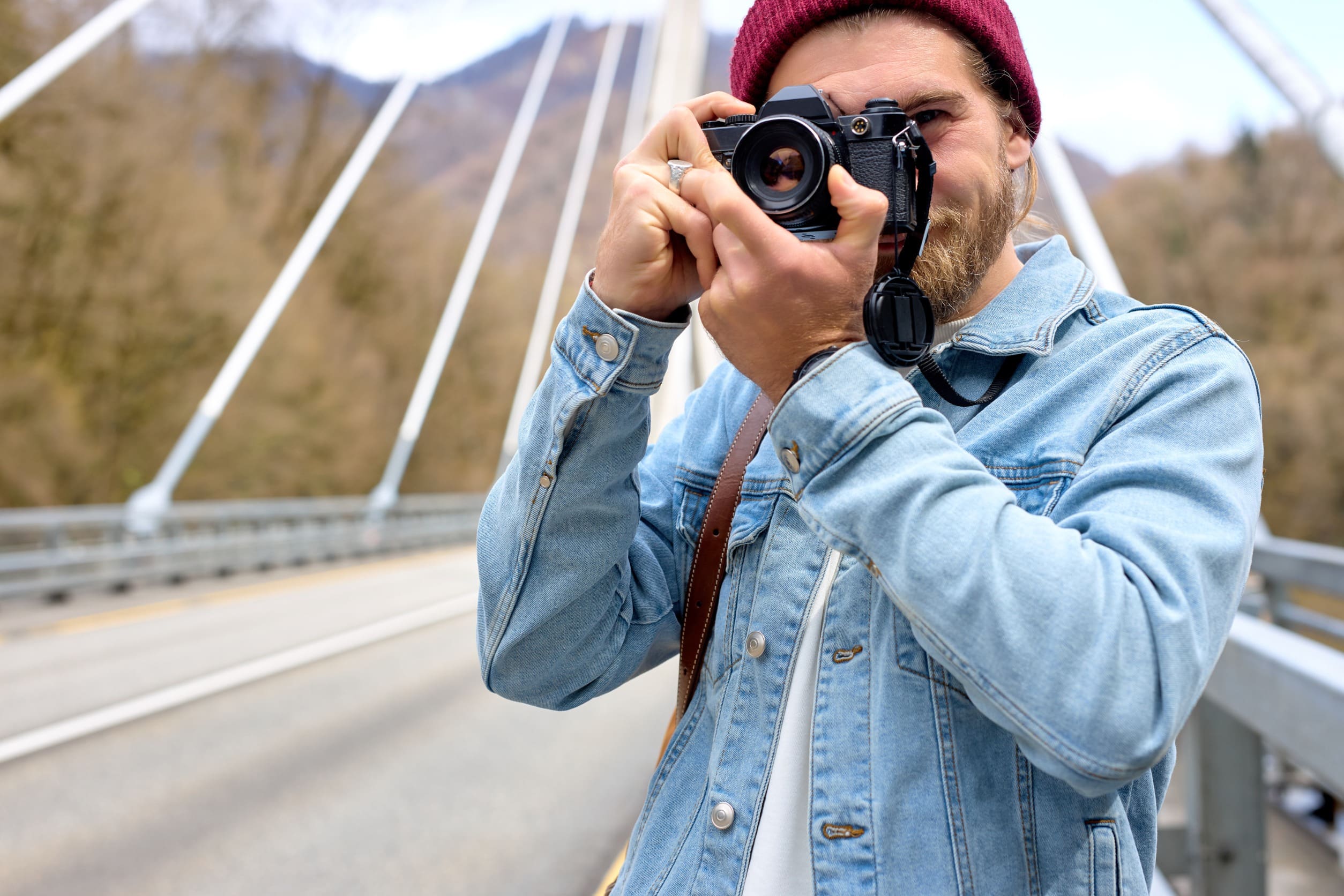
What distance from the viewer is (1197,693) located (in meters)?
0.89

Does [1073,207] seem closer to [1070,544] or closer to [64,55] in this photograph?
[64,55]

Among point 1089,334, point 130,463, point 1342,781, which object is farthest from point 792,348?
point 130,463

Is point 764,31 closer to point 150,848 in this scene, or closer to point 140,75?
point 150,848

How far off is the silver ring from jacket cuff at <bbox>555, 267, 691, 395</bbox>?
0.42 feet

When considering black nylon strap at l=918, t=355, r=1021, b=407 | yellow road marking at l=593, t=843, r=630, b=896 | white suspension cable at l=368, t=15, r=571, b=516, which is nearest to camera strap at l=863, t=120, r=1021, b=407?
black nylon strap at l=918, t=355, r=1021, b=407

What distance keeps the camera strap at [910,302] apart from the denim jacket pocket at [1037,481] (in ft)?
0.27

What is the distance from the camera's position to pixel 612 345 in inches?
45.1

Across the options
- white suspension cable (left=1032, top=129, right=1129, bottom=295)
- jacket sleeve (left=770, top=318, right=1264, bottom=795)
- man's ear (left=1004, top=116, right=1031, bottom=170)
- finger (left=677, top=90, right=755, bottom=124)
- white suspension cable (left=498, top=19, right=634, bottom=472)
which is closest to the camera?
jacket sleeve (left=770, top=318, right=1264, bottom=795)

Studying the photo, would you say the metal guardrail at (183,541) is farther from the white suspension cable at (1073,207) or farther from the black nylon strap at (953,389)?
the black nylon strap at (953,389)

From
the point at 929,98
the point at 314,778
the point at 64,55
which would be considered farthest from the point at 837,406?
the point at 64,55

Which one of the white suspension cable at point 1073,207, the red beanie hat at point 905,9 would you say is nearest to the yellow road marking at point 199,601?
the white suspension cable at point 1073,207

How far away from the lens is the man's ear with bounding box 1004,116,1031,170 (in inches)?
52.1

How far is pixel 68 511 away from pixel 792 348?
11806 millimetres

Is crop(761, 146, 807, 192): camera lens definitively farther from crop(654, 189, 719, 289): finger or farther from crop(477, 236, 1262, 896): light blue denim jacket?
crop(477, 236, 1262, 896): light blue denim jacket
